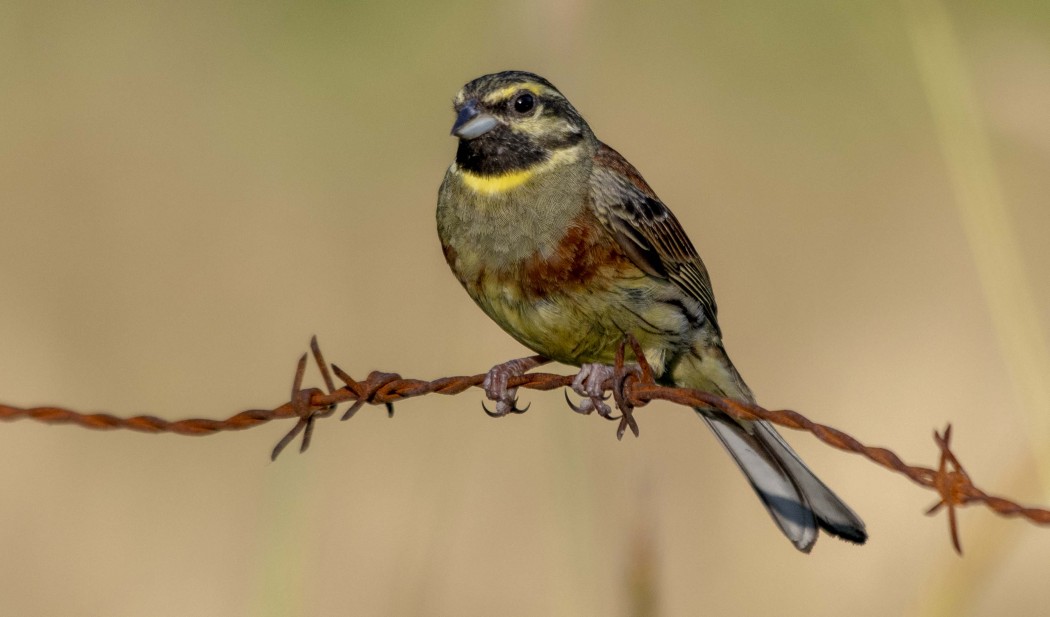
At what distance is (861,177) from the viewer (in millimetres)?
9555

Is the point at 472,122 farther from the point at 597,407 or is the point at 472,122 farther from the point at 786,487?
the point at 786,487

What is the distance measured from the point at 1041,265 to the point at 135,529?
562 centimetres

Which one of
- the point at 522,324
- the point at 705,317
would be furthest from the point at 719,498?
the point at 522,324

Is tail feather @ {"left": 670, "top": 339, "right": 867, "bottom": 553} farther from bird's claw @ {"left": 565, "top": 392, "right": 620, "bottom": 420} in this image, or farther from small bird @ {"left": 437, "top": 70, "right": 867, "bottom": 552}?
bird's claw @ {"left": 565, "top": 392, "right": 620, "bottom": 420}

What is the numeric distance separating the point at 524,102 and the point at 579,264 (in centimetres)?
66

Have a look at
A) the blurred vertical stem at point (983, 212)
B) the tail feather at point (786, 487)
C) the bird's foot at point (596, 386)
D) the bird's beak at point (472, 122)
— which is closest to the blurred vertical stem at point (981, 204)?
the blurred vertical stem at point (983, 212)

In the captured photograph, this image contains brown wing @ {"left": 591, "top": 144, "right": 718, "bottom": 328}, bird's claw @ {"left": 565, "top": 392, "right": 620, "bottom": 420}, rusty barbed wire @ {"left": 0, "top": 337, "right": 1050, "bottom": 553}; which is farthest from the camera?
brown wing @ {"left": 591, "top": 144, "right": 718, "bottom": 328}

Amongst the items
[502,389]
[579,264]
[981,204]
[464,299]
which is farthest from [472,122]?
[464,299]

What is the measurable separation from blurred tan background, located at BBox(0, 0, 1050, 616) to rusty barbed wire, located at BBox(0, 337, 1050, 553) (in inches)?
10.3

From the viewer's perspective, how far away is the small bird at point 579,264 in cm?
433

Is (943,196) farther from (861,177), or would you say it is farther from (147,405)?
(147,405)

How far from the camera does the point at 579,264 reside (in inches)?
171

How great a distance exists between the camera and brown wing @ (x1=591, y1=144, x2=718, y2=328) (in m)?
4.52

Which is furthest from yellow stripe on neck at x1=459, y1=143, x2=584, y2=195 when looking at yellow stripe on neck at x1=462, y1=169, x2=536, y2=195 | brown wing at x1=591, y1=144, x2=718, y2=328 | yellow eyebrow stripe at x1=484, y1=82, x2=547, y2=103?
yellow eyebrow stripe at x1=484, y1=82, x2=547, y2=103
